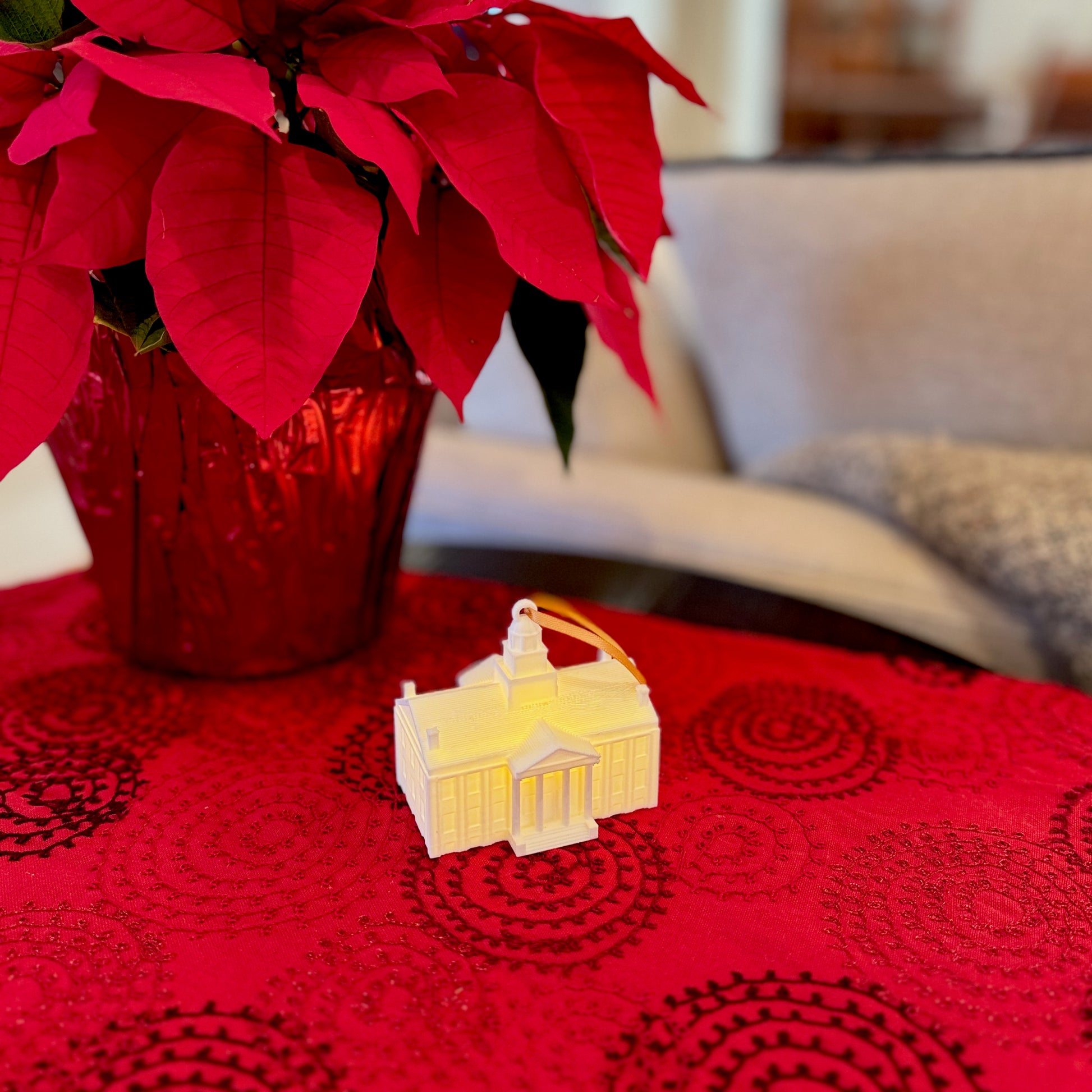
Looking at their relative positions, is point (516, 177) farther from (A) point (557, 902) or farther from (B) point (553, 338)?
(A) point (557, 902)

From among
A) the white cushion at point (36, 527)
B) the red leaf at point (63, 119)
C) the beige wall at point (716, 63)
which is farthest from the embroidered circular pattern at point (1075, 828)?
the beige wall at point (716, 63)

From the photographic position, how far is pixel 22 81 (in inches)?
15.8

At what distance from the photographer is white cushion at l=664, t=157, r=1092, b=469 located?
113 centimetres

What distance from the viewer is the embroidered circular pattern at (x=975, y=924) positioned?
375 mm

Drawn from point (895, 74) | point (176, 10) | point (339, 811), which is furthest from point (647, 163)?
point (895, 74)

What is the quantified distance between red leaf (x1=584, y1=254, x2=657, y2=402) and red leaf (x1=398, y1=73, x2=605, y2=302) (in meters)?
0.05

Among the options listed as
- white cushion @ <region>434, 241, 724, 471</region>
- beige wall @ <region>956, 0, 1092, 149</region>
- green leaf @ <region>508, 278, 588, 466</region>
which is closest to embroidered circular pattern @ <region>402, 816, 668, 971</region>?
green leaf @ <region>508, 278, 588, 466</region>

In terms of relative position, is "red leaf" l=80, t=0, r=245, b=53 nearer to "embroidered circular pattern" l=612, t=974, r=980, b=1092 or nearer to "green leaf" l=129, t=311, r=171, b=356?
"green leaf" l=129, t=311, r=171, b=356

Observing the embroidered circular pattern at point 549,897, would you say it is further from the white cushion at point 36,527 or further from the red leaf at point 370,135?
the white cushion at point 36,527

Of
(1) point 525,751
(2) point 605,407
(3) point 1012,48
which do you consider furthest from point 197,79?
(3) point 1012,48

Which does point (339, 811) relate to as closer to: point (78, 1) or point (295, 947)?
point (295, 947)

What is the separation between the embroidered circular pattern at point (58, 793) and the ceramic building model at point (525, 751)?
5.8 inches

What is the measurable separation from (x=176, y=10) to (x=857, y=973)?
1.46 feet

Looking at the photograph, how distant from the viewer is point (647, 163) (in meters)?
0.46
